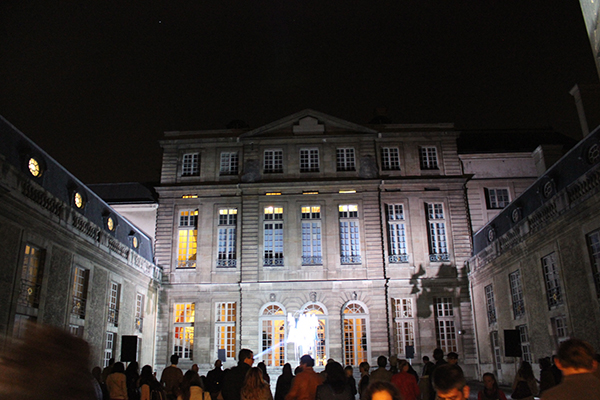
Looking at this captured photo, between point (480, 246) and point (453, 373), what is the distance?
1841cm

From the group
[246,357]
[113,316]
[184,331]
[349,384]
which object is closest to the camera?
[349,384]

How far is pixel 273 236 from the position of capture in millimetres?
22875

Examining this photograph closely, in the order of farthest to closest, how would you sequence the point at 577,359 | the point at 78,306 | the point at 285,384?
the point at 78,306 → the point at 285,384 → the point at 577,359

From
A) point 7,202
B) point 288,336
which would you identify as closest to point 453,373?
point 7,202

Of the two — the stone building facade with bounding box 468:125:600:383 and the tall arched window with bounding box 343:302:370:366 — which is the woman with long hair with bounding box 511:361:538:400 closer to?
the stone building facade with bounding box 468:125:600:383

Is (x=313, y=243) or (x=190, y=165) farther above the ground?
(x=190, y=165)

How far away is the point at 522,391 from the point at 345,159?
57.0ft

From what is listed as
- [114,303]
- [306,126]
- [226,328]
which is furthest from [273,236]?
[114,303]

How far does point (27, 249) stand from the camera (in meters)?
12.7

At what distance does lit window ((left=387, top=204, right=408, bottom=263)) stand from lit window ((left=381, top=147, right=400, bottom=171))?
1.93 m

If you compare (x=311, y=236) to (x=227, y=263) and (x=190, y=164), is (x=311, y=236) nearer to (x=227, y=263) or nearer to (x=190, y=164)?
(x=227, y=263)

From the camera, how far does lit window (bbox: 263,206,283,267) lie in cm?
2252

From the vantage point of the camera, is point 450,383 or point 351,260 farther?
point 351,260

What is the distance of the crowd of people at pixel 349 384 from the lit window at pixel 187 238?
13.1 metres
